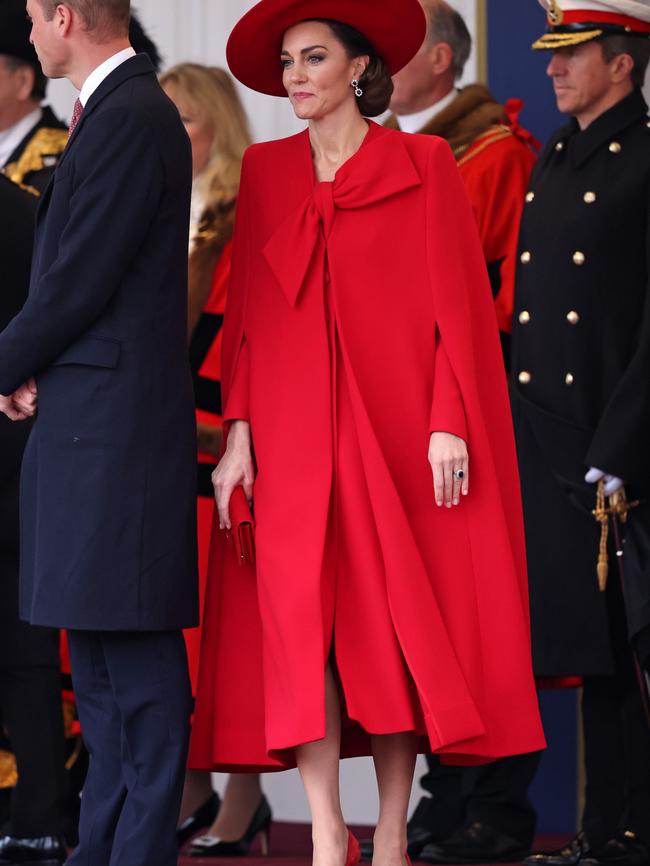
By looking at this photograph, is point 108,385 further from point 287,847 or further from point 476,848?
point 287,847

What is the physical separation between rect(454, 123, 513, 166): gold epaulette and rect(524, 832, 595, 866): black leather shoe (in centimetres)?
186

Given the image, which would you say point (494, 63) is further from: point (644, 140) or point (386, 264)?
point (386, 264)

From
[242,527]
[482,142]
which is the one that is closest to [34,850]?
[242,527]

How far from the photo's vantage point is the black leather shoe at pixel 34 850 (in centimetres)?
460

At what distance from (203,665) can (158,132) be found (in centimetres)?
113

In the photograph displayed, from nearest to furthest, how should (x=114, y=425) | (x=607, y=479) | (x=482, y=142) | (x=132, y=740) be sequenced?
(x=114, y=425) < (x=132, y=740) < (x=607, y=479) < (x=482, y=142)

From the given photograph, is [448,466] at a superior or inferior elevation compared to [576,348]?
inferior

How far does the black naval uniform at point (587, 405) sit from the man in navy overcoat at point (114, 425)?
1292mm

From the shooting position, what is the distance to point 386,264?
3.80 metres

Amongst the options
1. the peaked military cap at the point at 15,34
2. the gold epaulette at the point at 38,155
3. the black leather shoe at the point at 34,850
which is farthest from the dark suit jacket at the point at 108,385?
the peaked military cap at the point at 15,34

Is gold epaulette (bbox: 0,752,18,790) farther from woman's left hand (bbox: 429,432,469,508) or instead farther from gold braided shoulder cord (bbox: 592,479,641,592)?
woman's left hand (bbox: 429,432,469,508)

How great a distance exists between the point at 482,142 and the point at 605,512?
117cm

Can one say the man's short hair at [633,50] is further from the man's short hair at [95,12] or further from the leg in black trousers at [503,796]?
the leg in black trousers at [503,796]

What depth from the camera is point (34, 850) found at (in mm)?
4617
